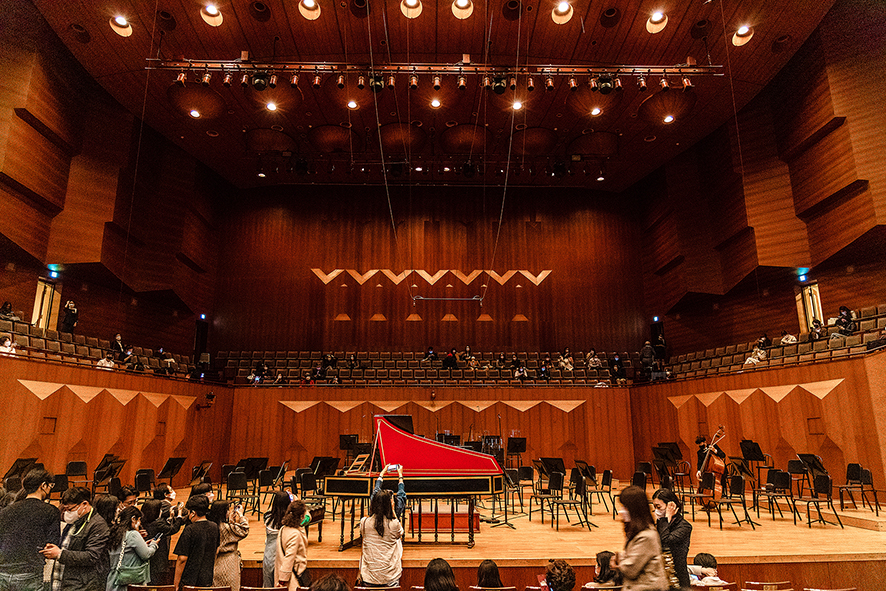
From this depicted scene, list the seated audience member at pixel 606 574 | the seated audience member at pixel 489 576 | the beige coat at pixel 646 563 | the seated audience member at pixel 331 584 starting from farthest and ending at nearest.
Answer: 1. the seated audience member at pixel 606 574
2. the seated audience member at pixel 489 576
3. the seated audience member at pixel 331 584
4. the beige coat at pixel 646 563

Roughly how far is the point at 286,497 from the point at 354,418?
330 inches

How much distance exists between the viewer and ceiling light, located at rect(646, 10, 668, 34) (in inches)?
393

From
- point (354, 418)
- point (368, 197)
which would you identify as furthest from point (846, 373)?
point (368, 197)

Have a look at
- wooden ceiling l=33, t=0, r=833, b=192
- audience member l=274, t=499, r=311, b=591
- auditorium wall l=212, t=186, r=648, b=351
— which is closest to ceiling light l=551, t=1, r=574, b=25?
wooden ceiling l=33, t=0, r=833, b=192

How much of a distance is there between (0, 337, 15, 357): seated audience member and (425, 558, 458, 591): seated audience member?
24.9 ft

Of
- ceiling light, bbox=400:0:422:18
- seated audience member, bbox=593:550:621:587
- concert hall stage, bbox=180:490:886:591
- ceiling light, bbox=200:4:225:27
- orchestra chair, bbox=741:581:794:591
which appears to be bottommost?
concert hall stage, bbox=180:490:886:591

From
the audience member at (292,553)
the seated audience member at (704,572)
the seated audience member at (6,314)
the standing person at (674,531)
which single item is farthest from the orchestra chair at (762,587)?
the seated audience member at (6,314)

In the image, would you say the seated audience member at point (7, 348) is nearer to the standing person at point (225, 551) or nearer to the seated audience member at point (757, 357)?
the standing person at point (225, 551)

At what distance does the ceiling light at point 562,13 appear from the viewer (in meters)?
9.82

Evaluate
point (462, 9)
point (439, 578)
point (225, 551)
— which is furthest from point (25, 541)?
point (462, 9)

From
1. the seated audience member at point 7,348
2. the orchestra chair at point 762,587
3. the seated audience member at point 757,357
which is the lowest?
the orchestra chair at point 762,587

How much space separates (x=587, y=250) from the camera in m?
16.8

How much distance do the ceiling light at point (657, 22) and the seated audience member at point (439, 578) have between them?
10.6 metres

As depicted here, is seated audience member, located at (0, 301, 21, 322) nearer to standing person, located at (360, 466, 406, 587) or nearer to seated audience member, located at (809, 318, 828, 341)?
standing person, located at (360, 466, 406, 587)
